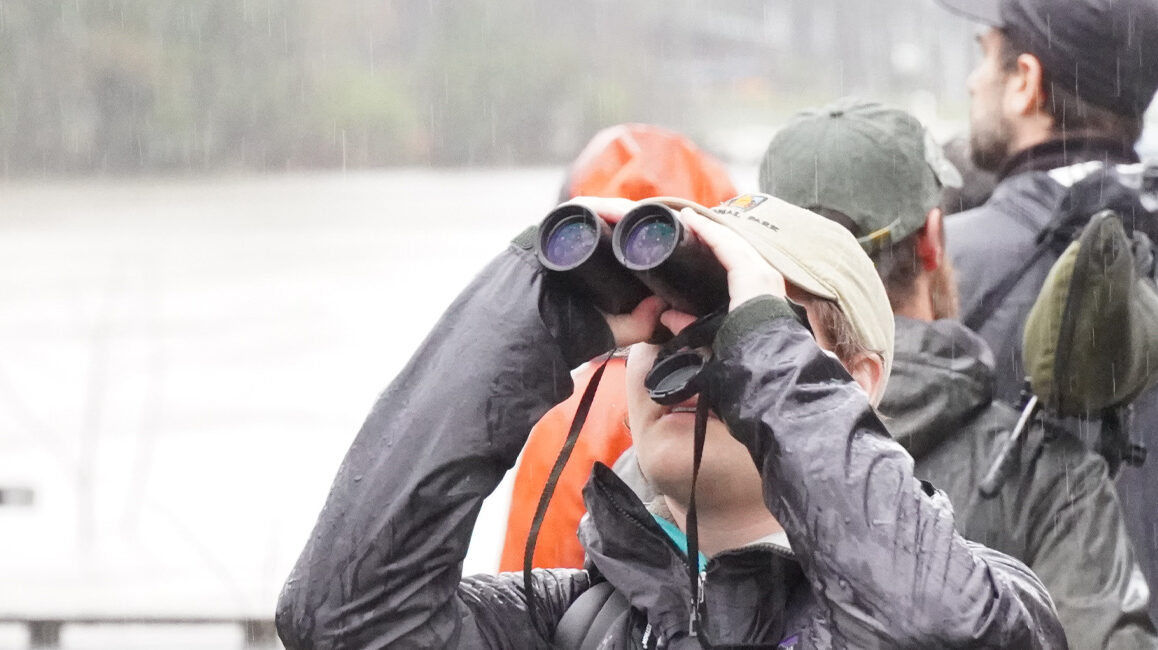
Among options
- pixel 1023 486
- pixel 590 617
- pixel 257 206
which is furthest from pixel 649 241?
pixel 257 206

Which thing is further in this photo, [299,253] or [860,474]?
[299,253]

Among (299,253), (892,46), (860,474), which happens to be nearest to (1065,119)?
(860,474)

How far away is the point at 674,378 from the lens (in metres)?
1.45

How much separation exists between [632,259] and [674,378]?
0.12m

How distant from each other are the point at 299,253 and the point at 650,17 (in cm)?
410

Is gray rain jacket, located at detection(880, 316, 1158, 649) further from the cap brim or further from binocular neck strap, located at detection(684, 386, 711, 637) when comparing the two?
the cap brim

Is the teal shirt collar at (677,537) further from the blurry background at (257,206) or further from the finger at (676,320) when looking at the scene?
the blurry background at (257,206)

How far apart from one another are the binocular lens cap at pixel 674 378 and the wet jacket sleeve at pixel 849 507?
0.05 metres

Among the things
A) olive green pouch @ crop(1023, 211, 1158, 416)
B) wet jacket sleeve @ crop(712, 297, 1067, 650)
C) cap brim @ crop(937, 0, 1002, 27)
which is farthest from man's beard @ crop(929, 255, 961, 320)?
wet jacket sleeve @ crop(712, 297, 1067, 650)

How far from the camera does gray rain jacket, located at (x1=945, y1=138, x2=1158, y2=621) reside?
95.9 inches

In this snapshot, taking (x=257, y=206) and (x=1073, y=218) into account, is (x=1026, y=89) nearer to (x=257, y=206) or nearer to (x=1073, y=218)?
(x=1073, y=218)

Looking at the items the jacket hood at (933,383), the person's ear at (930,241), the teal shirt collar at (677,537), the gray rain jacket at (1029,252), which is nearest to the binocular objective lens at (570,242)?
the teal shirt collar at (677,537)

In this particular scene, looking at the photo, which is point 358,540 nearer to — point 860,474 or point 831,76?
point 860,474

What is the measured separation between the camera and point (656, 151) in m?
2.62
